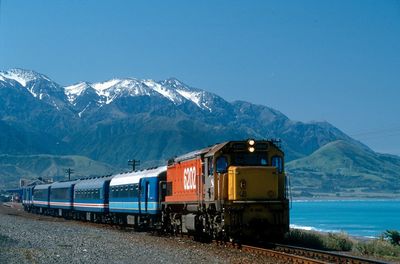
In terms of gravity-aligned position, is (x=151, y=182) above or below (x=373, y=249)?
above

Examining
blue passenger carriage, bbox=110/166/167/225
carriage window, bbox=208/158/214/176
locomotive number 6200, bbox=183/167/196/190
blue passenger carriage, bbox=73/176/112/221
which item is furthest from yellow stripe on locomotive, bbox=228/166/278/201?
blue passenger carriage, bbox=73/176/112/221

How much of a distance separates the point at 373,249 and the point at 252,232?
5.79 metres

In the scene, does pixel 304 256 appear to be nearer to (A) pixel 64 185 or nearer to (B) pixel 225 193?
(B) pixel 225 193

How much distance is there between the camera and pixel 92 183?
6069 cm

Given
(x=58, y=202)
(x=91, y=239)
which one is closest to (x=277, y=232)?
(x=91, y=239)

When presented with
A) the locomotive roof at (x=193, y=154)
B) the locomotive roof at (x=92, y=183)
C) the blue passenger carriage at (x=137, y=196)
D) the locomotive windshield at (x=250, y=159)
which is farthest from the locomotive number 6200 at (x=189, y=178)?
the locomotive roof at (x=92, y=183)

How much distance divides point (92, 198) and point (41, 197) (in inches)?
1230

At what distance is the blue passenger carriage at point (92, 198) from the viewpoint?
55.3 metres

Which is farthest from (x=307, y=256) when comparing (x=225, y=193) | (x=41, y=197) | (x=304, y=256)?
(x=41, y=197)

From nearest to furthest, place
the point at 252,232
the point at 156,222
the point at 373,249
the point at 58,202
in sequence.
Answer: the point at 252,232 → the point at 373,249 → the point at 156,222 → the point at 58,202

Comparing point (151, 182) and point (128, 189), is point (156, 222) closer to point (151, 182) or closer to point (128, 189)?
point (151, 182)

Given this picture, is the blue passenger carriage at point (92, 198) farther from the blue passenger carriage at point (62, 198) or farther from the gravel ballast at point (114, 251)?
the gravel ballast at point (114, 251)

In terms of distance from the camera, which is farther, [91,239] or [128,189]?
[128,189]

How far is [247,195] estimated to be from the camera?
25.6m
